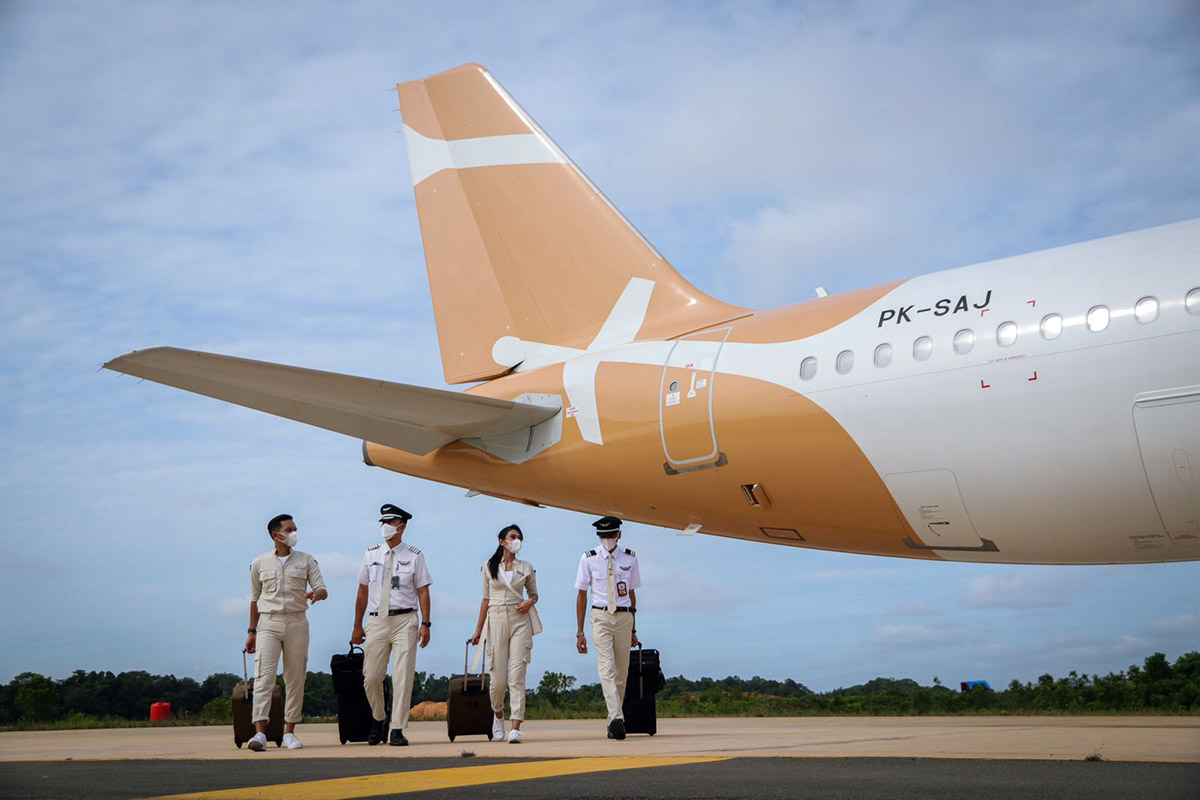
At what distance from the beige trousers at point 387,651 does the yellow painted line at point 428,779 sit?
10.5 feet

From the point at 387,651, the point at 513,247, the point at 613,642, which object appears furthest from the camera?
the point at 513,247

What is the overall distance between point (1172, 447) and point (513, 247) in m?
8.45

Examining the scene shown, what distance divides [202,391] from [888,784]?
271 inches

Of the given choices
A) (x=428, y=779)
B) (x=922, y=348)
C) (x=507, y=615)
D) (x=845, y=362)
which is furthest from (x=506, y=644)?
(x=922, y=348)

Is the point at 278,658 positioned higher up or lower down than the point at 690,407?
lower down

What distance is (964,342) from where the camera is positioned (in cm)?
846

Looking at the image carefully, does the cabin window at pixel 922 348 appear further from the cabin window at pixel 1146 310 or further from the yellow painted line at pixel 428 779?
the yellow painted line at pixel 428 779

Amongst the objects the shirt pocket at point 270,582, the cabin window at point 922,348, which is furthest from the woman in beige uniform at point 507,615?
the cabin window at point 922,348

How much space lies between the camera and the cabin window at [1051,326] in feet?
26.2

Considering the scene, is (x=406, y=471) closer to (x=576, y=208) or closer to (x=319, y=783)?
(x=576, y=208)

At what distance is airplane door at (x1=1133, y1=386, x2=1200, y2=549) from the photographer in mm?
7387

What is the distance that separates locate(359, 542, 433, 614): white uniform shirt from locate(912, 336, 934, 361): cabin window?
5.42m

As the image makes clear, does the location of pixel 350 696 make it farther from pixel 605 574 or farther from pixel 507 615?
pixel 605 574

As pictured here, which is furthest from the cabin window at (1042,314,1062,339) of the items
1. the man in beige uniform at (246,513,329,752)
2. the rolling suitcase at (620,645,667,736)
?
the man in beige uniform at (246,513,329,752)
